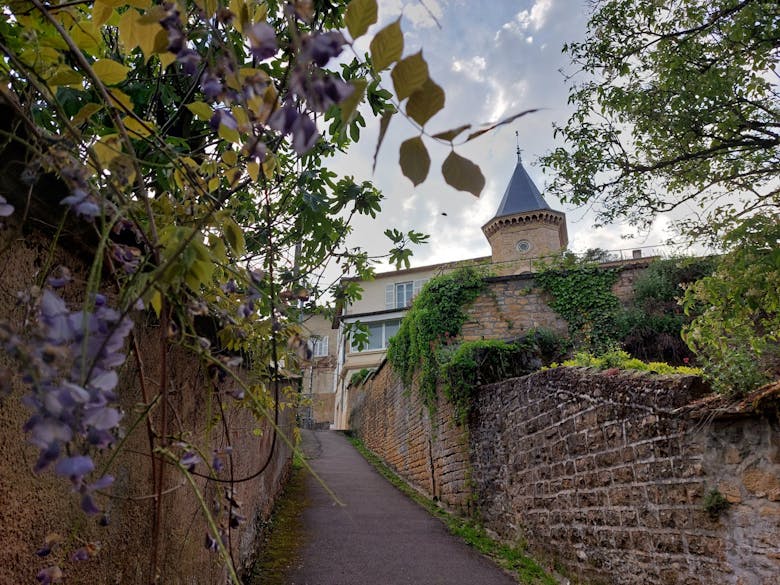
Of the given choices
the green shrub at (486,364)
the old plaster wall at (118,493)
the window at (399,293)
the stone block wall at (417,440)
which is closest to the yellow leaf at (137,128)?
the old plaster wall at (118,493)

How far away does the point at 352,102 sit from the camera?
0.59 m

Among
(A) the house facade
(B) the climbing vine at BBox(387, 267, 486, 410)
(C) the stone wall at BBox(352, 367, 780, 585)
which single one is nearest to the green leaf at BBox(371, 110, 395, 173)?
(C) the stone wall at BBox(352, 367, 780, 585)

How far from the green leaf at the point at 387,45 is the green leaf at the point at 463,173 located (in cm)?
14

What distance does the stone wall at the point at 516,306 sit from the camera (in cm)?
1123

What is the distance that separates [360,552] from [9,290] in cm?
583

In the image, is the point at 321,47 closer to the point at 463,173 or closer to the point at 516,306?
the point at 463,173

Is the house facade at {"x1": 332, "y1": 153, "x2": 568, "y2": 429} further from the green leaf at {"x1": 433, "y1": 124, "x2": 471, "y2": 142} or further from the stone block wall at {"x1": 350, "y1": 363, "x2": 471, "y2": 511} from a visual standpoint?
the green leaf at {"x1": 433, "y1": 124, "x2": 471, "y2": 142}

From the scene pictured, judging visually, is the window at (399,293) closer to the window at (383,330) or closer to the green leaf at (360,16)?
the window at (383,330)

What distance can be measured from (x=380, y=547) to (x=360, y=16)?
660cm

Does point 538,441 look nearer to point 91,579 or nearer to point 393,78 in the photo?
point 91,579

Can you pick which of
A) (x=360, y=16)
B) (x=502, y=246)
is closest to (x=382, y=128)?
(x=360, y=16)

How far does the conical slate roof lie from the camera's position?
2470cm

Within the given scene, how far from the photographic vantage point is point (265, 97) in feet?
2.74

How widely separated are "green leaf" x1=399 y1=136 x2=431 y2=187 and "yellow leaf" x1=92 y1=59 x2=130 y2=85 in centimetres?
73
